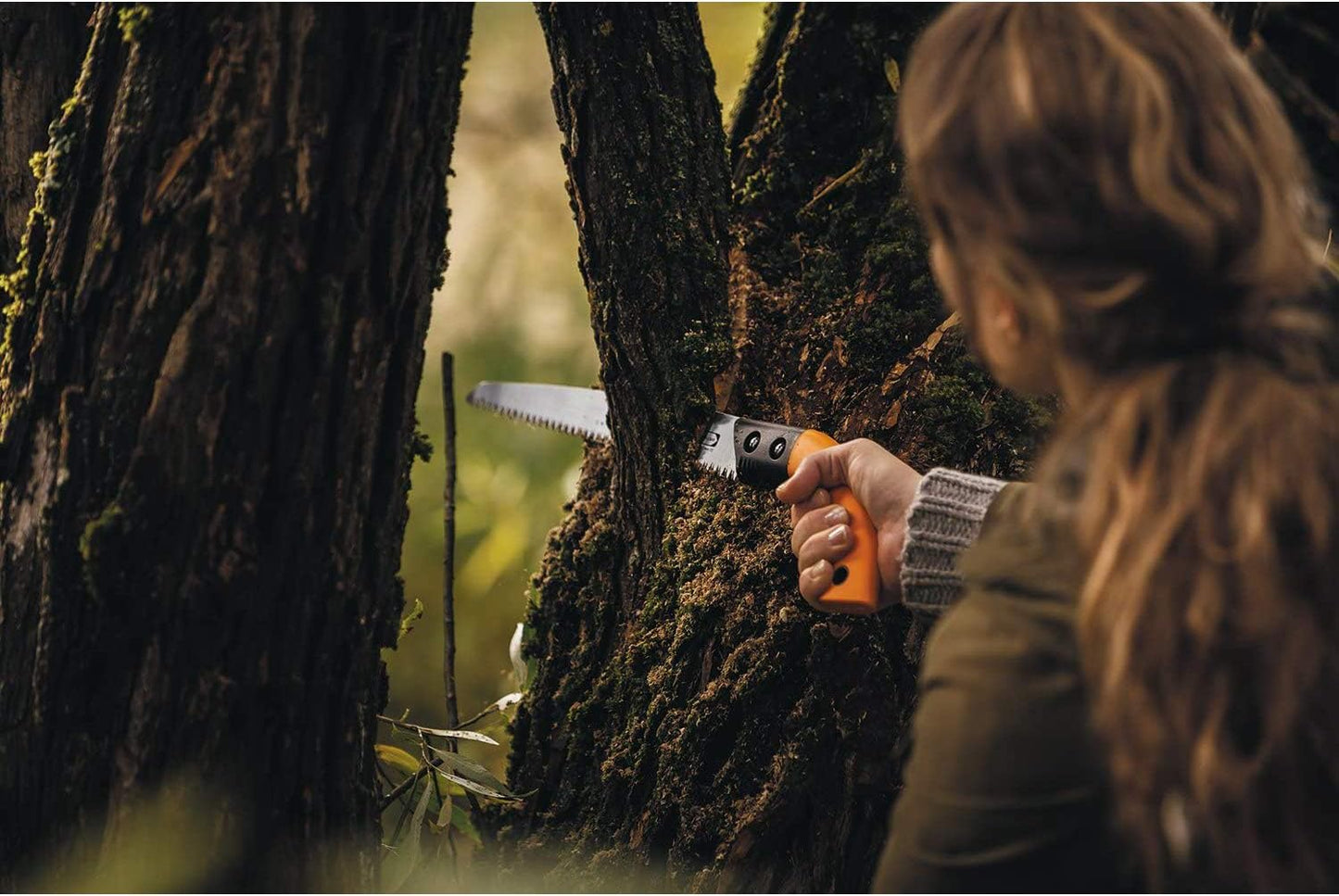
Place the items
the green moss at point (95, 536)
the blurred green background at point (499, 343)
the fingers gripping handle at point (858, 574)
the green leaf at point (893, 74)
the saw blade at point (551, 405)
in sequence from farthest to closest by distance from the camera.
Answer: the blurred green background at point (499, 343) → the saw blade at point (551, 405) → the green leaf at point (893, 74) → the fingers gripping handle at point (858, 574) → the green moss at point (95, 536)

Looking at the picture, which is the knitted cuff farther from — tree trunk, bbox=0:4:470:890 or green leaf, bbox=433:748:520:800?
green leaf, bbox=433:748:520:800

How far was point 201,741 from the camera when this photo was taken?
46.0 inches

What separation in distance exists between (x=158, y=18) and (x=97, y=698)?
0.73m

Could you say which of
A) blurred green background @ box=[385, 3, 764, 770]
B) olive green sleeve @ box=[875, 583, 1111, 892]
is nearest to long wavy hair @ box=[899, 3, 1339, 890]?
olive green sleeve @ box=[875, 583, 1111, 892]

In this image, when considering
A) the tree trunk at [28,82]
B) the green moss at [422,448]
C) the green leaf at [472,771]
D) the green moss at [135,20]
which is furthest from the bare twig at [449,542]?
the green moss at [135,20]

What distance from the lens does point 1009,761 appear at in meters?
0.88

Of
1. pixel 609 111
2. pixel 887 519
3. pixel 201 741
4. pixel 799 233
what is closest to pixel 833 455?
pixel 887 519

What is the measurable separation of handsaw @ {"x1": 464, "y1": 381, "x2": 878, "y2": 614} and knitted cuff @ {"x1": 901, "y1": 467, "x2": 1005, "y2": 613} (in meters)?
0.12

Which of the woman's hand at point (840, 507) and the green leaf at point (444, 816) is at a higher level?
the woman's hand at point (840, 507)

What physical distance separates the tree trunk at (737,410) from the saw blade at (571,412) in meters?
0.05

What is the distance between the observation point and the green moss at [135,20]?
1.19m

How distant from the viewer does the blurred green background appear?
11.3 ft

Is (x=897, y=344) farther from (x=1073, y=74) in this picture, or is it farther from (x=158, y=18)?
(x=158, y=18)

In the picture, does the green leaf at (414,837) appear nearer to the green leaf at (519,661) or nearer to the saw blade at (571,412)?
the green leaf at (519,661)
